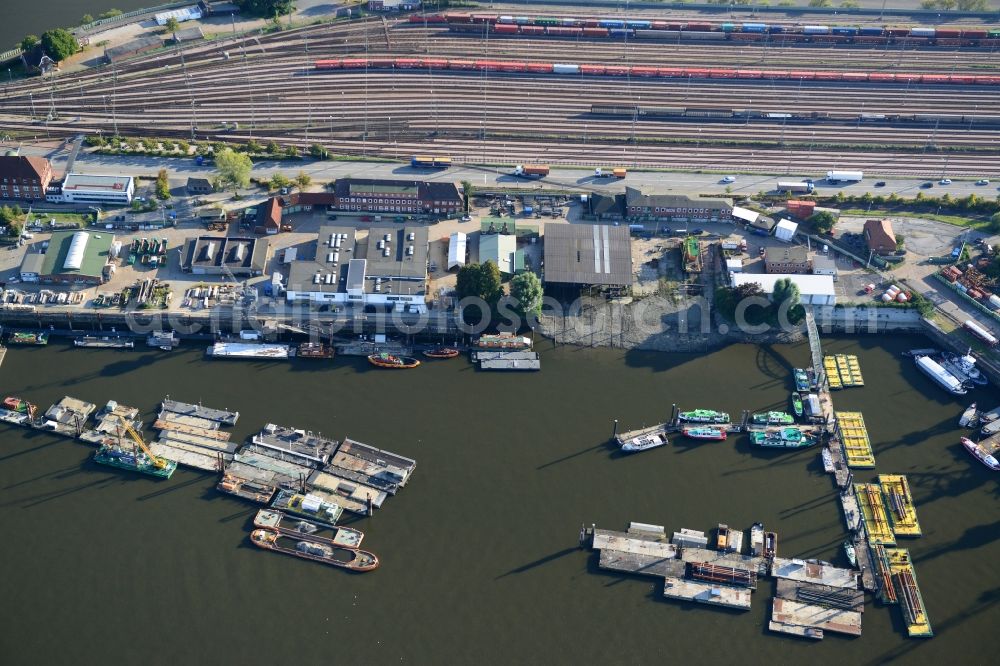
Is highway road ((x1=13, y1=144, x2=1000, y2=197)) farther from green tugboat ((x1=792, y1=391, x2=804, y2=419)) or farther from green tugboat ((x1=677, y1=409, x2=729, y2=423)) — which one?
green tugboat ((x1=677, y1=409, x2=729, y2=423))

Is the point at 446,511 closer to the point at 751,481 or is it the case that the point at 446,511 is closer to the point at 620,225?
the point at 751,481

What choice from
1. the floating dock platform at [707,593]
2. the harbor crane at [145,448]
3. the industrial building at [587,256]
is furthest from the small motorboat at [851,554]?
the harbor crane at [145,448]

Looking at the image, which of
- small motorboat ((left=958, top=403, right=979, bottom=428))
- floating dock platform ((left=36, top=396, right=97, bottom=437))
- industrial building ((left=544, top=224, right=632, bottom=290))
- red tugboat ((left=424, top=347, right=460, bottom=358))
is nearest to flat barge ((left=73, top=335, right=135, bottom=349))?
floating dock platform ((left=36, top=396, right=97, bottom=437))

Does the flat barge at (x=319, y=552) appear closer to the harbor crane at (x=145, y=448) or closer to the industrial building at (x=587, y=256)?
the harbor crane at (x=145, y=448)

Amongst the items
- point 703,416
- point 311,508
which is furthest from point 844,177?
point 311,508

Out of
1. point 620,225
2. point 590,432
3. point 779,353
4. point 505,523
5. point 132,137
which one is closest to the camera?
point 505,523

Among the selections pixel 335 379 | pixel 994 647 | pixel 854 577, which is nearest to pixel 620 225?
pixel 335 379

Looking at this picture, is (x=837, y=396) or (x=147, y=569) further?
(x=837, y=396)
